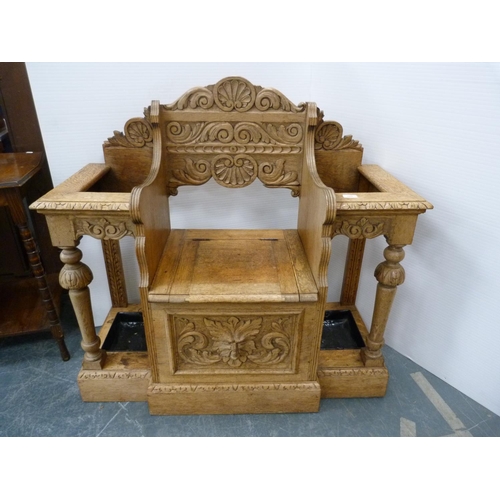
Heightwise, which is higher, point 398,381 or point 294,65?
point 294,65

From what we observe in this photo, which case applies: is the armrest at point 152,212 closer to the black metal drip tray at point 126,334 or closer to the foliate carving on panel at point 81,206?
the foliate carving on panel at point 81,206

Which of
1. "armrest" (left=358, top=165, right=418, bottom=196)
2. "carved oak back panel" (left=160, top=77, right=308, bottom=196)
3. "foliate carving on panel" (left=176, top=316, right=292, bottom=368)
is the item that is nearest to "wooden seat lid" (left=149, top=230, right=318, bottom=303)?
"foliate carving on panel" (left=176, top=316, right=292, bottom=368)

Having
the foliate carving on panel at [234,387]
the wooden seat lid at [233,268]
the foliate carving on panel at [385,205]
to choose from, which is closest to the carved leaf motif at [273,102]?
the foliate carving on panel at [385,205]

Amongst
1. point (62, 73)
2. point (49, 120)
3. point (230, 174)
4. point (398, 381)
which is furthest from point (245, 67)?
point (398, 381)

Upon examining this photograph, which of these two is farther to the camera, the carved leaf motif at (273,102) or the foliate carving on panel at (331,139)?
the foliate carving on panel at (331,139)

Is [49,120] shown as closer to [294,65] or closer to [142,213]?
[142,213]

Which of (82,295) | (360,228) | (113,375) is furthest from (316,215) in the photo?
(113,375)

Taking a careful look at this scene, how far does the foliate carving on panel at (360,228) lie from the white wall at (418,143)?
0.37m

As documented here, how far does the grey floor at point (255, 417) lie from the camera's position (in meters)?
1.33

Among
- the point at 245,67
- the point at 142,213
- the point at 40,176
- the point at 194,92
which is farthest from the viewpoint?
the point at 40,176

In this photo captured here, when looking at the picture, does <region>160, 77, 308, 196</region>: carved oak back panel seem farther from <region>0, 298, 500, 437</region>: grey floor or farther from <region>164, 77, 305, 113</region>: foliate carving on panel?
<region>0, 298, 500, 437</region>: grey floor

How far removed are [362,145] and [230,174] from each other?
63cm

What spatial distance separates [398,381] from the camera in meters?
1.55

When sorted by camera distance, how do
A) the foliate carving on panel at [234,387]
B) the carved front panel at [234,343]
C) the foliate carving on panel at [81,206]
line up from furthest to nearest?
the foliate carving on panel at [234,387], the carved front panel at [234,343], the foliate carving on panel at [81,206]
